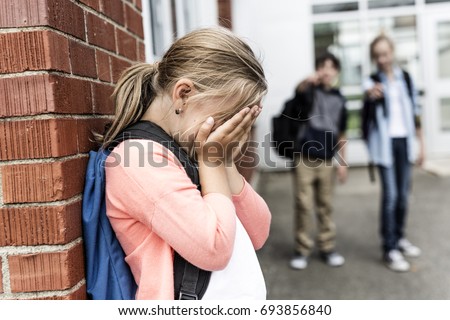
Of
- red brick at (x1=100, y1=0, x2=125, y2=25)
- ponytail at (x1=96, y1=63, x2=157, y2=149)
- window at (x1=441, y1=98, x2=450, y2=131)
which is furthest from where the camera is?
window at (x1=441, y1=98, x2=450, y2=131)

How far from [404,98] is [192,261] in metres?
3.30

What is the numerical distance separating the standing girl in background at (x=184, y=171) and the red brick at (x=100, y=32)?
0.50 ft

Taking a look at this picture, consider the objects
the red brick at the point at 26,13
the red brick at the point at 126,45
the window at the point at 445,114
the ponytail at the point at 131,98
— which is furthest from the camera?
the window at the point at 445,114

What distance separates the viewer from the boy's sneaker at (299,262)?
412 cm

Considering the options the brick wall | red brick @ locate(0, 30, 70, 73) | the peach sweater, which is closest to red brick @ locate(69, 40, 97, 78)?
the brick wall

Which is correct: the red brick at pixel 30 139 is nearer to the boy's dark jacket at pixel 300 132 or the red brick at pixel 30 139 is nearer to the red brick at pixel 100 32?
the red brick at pixel 100 32

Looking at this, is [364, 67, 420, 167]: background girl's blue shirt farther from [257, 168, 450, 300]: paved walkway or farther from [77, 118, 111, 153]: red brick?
[77, 118, 111, 153]: red brick

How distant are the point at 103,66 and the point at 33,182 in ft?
1.65

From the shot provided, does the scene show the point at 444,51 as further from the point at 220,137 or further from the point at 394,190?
the point at 220,137

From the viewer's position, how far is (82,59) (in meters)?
1.38

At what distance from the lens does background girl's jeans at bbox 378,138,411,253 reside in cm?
401

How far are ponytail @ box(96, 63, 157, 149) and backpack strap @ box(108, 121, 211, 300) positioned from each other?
0.10 feet

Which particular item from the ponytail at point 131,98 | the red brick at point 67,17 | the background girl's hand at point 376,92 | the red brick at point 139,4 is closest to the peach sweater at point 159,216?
the ponytail at point 131,98

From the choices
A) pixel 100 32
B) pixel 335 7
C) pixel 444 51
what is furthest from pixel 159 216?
pixel 444 51
